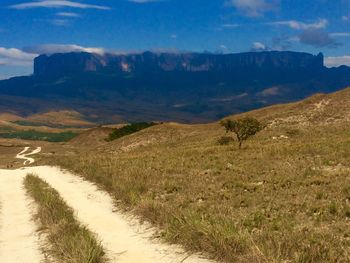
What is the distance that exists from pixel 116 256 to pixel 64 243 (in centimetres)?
148

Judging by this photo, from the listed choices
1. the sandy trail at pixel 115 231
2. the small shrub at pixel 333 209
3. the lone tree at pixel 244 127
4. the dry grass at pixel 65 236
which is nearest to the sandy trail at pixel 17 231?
the dry grass at pixel 65 236

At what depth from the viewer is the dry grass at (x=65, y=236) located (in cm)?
1102

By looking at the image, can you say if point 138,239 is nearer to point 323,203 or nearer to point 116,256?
point 116,256

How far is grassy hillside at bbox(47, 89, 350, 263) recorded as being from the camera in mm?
10977

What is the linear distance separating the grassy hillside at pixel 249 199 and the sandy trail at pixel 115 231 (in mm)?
546

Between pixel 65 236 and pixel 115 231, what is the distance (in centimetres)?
224

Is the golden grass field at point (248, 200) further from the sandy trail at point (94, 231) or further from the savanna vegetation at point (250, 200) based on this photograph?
the sandy trail at point (94, 231)

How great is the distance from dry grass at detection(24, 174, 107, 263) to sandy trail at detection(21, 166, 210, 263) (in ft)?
1.63

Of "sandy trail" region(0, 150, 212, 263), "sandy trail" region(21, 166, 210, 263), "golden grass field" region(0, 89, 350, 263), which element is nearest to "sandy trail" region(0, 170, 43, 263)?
"sandy trail" region(0, 150, 212, 263)

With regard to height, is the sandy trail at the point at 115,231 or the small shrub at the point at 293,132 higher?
the sandy trail at the point at 115,231

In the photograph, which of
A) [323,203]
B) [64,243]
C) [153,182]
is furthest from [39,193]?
[323,203]

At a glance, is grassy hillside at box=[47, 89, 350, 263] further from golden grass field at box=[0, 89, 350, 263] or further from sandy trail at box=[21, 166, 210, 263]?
sandy trail at box=[21, 166, 210, 263]

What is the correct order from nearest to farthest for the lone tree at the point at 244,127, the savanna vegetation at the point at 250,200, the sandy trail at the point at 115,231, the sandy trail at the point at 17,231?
the savanna vegetation at the point at 250,200
the sandy trail at the point at 115,231
the sandy trail at the point at 17,231
the lone tree at the point at 244,127

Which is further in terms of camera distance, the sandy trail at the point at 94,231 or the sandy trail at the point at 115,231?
the sandy trail at the point at 94,231
